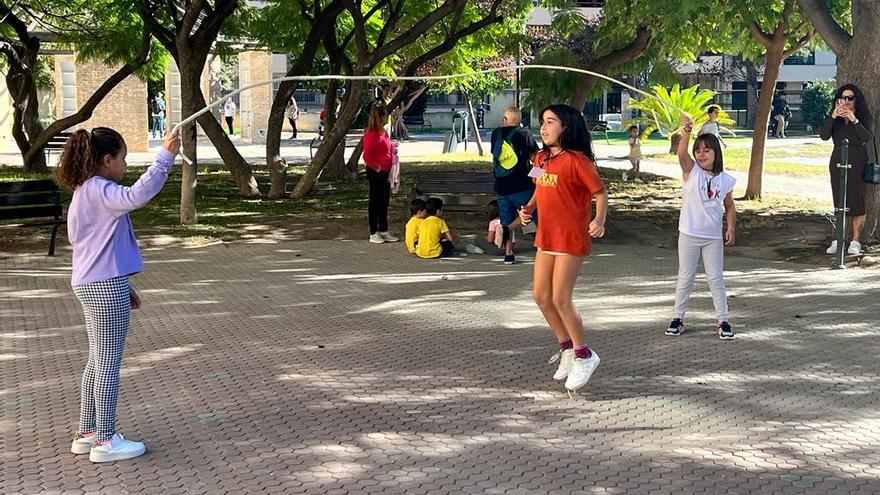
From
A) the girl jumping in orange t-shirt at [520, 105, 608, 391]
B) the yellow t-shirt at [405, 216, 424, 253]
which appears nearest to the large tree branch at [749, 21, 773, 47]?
the yellow t-shirt at [405, 216, 424, 253]

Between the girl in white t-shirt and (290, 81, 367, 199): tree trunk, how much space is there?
9880mm

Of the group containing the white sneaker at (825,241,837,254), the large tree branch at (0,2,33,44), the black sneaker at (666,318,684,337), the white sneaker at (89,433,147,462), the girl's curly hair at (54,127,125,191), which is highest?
the large tree branch at (0,2,33,44)

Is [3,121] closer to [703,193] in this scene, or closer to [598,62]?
[598,62]

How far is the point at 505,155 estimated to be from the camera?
1183cm

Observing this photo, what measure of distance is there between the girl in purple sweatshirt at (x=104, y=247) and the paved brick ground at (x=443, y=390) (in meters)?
0.27

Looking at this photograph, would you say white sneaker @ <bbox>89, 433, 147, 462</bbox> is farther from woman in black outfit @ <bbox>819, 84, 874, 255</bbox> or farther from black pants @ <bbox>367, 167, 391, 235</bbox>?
woman in black outfit @ <bbox>819, 84, 874, 255</bbox>

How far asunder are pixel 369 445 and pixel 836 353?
12.3 feet

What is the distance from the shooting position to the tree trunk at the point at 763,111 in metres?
18.1

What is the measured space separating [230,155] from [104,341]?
13787 mm

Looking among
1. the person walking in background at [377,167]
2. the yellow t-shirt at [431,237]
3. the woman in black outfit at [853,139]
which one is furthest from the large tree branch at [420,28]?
the woman in black outfit at [853,139]

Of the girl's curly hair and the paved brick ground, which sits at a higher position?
the girl's curly hair

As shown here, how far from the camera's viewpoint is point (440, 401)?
22.0 ft

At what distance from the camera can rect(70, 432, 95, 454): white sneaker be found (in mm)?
5691

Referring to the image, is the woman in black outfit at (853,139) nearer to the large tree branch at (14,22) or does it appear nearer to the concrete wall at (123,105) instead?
the large tree branch at (14,22)
